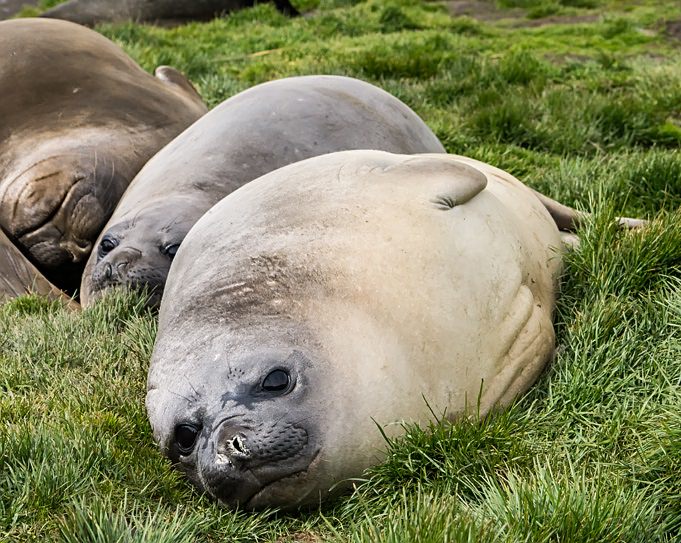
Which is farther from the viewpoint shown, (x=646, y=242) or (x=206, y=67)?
(x=206, y=67)

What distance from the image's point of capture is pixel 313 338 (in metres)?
2.93

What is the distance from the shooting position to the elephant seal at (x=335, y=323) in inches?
111

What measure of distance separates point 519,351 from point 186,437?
1069mm

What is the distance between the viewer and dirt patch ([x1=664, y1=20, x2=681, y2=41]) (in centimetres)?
1037

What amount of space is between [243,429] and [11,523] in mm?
610

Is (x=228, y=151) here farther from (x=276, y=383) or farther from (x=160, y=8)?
(x=160, y=8)

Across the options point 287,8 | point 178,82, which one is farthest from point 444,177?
point 287,8

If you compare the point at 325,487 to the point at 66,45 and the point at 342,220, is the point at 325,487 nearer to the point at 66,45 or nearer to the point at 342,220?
the point at 342,220

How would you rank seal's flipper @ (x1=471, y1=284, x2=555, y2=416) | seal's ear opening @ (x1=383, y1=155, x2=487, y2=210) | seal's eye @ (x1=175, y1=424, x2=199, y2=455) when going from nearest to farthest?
seal's eye @ (x1=175, y1=424, x2=199, y2=455) → seal's flipper @ (x1=471, y1=284, x2=555, y2=416) → seal's ear opening @ (x1=383, y1=155, x2=487, y2=210)

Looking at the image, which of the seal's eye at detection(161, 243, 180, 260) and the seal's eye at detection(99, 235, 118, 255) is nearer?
the seal's eye at detection(161, 243, 180, 260)

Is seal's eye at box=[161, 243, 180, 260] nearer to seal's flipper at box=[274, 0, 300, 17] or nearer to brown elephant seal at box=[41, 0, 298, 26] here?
brown elephant seal at box=[41, 0, 298, 26]

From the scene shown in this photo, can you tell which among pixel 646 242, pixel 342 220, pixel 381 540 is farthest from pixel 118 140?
pixel 381 540

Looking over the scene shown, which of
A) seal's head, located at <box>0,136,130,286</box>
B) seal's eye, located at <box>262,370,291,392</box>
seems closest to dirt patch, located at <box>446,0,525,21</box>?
seal's head, located at <box>0,136,130,286</box>

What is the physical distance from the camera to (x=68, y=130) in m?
5.47
